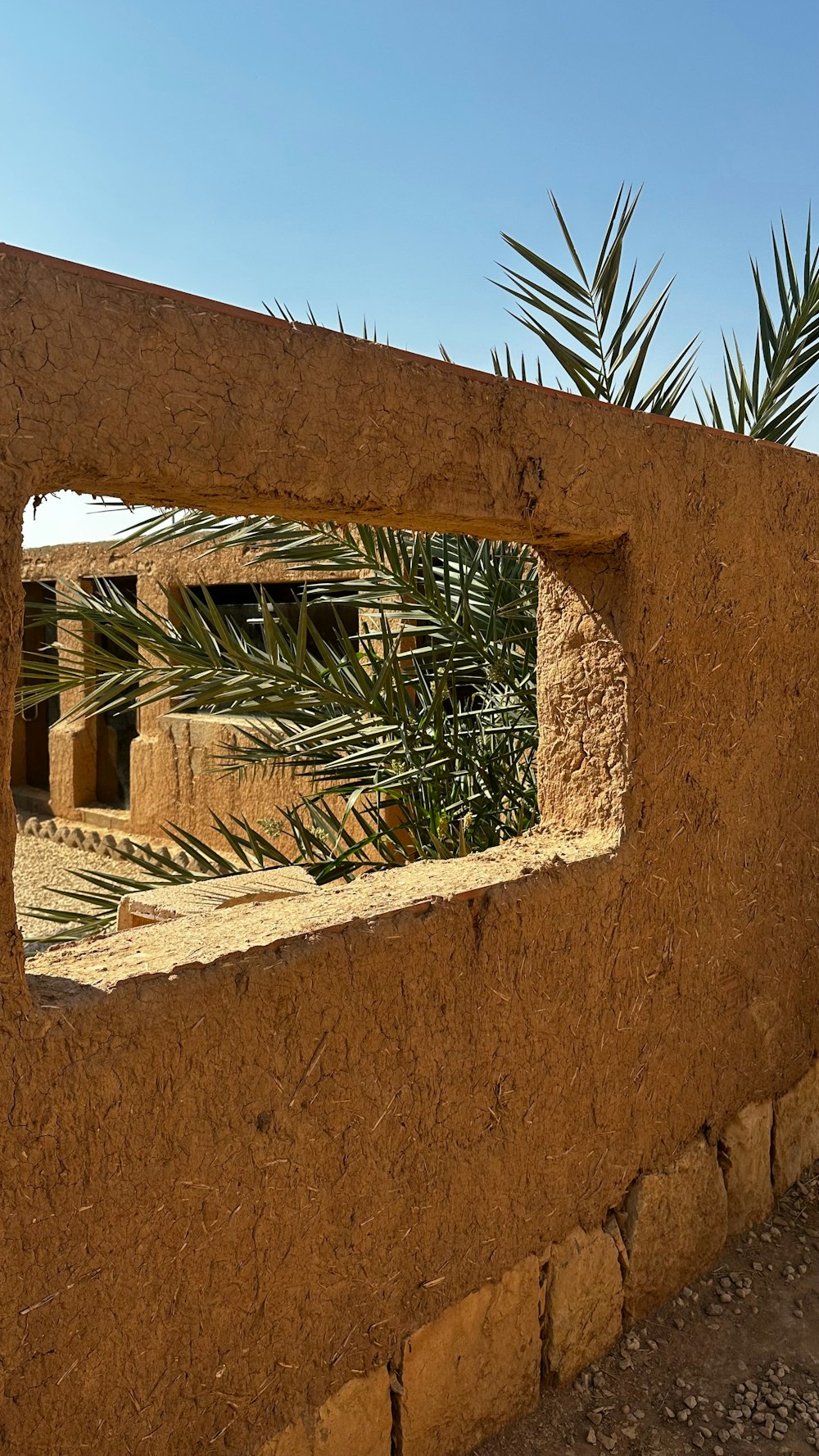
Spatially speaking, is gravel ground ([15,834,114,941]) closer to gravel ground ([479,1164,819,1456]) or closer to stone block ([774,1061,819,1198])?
stone block ([774,1061,819,1198])

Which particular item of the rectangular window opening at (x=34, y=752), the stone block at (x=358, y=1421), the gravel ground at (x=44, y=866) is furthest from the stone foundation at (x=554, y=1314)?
the rectangular window opening at (x=34, y=752)

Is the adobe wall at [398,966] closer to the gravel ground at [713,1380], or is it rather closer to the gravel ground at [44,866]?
the gravel ground at [713,1380]

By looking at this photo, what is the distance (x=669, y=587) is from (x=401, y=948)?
992mm

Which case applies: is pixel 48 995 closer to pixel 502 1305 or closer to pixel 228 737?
pixel 502 1305

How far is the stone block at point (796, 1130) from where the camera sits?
2.96m

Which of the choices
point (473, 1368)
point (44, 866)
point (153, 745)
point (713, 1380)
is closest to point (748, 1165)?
point (713, 1380)

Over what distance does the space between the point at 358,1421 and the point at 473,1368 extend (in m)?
0.30

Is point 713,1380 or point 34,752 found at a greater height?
point 34,752

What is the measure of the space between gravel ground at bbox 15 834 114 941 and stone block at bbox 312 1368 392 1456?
17.1 feet

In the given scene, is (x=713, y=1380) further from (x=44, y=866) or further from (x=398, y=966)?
(x=44, y=866)

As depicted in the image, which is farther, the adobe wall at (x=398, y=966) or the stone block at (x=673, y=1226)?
the stone block at (x=673, y=1226)

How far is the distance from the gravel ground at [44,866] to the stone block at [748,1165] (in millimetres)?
4818

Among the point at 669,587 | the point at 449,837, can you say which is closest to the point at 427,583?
the point at 449,837

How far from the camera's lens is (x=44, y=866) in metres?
7.79
